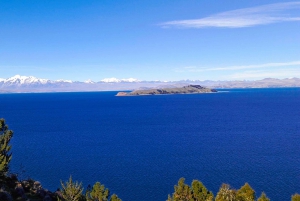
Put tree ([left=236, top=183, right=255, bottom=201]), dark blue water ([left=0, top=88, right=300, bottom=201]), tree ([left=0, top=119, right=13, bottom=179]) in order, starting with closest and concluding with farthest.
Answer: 1. tree ([left=236, top=183, right=255, bottom=201])
2. tree ([left=0, top=119, right=13, bottom=179])
3. dark blue water ([left=0, top=88, right=300, bottom=201])

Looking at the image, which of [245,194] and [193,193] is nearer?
[245,194]

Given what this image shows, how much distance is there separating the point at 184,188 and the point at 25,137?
93.6m

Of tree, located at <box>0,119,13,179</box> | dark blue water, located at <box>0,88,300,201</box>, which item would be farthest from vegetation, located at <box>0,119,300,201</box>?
dark blue water, located at <box>0,88,300,201</box>

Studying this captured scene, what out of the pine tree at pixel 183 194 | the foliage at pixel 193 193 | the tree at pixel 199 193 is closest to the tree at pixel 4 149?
the pine tree at pixel 183 194

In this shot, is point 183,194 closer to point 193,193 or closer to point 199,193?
point 193,193

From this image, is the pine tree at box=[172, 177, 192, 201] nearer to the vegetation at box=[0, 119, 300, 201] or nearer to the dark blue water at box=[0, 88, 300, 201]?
the vegetation at box=[0, 119, 300, 201]

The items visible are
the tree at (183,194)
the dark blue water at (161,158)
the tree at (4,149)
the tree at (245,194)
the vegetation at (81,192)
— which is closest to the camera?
the tree at (245,194)

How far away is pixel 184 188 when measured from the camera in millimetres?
38750

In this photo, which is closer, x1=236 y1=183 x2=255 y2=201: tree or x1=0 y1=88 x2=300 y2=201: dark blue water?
x1=236 y1=183 x2=255 y2=201: tree

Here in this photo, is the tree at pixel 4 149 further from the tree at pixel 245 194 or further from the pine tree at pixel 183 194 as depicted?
the tree at pixel 245 194

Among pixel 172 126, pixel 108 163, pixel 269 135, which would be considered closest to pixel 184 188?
pixel 108 163

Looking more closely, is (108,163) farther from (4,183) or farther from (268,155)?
(268,155)

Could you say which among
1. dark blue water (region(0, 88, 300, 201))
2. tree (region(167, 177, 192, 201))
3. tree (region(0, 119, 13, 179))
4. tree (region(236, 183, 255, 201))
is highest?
Result: tree (region(0, 119, 13, 179))

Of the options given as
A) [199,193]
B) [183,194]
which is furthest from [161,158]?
[199,193]
